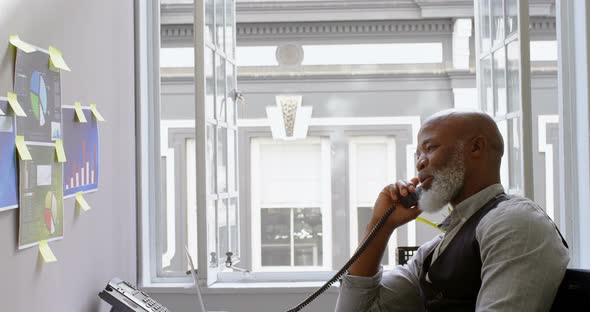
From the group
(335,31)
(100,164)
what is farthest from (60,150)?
(335,31)

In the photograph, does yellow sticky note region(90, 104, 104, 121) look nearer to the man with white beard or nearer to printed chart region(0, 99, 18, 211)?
printed chart region(0, 99, 18, 211)

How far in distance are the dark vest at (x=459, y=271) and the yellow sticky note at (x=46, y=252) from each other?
1.02 m

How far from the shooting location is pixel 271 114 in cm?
665

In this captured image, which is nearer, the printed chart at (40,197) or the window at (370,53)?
the printed chart at (40,197)

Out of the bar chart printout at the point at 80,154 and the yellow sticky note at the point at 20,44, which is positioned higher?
the yellow sticky note at the point at 20,44

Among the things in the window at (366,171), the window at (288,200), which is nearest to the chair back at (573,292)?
the window at (366,171)

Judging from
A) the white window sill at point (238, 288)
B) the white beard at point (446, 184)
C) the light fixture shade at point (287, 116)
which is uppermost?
the light fixture shade at point (287, 116)

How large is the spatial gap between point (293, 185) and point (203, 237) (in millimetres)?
5335

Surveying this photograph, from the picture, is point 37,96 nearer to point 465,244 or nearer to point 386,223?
point 386,223

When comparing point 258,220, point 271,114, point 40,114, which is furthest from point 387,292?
point 258,220

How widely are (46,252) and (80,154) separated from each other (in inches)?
16.0

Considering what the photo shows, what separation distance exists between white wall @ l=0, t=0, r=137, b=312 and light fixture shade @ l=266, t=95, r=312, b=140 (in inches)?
144

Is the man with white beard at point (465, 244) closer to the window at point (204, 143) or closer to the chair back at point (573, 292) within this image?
the chair back at point (573, 292)

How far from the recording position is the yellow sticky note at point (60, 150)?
1.99 m
